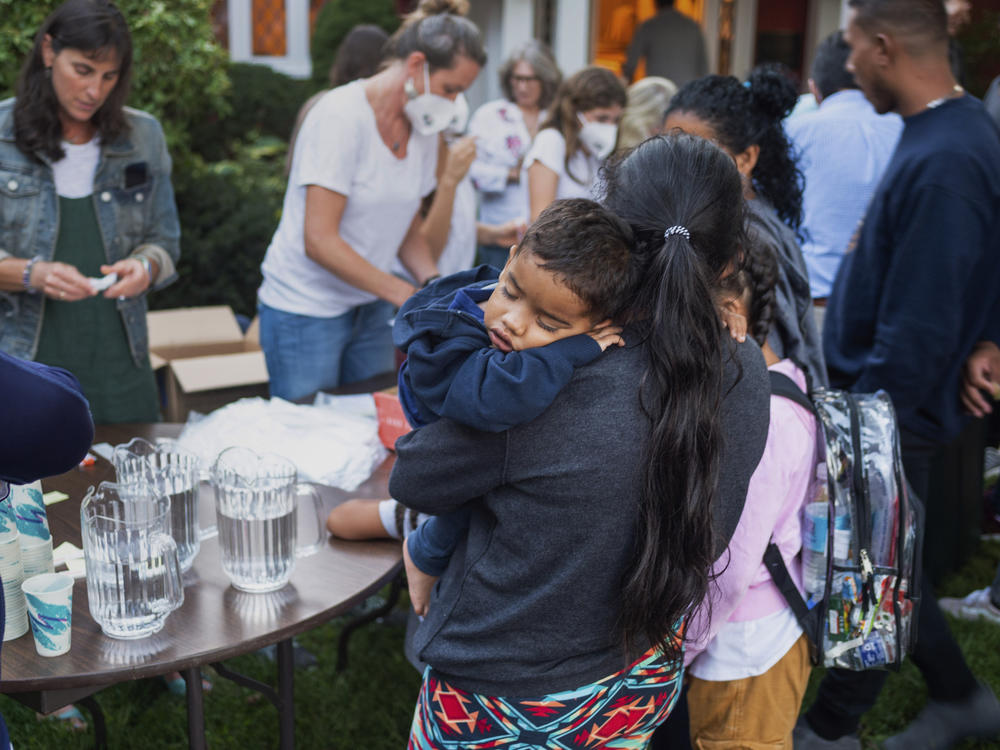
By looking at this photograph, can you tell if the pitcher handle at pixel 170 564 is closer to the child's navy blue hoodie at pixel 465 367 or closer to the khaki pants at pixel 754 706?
the child's navy blue hoodie at pixel 465 367

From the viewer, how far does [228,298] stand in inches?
217

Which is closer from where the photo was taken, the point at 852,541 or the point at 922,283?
the point at 852,541

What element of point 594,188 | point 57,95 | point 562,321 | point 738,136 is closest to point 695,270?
point 562,321

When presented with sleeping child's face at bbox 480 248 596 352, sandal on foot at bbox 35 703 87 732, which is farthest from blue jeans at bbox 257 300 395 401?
sleeping child's face at bbox 480 248 596 352

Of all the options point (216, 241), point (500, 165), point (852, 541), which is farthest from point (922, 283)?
point (216, 241)

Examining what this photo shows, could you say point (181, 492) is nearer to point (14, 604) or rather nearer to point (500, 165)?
point (14, 604)

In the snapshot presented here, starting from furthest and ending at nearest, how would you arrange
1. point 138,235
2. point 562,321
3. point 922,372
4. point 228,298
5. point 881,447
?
point 228,298 < point 138,235 < point 922,372 < point 881,447 < point 562,321

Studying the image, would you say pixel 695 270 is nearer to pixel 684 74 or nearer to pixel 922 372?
pixel 922 372

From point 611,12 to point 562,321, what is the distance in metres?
10.9

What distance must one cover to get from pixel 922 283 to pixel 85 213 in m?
2.31

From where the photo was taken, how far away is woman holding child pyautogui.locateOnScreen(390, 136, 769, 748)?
4.01 ft

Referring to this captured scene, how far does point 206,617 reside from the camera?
1.61 meters

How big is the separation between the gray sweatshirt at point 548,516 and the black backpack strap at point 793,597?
34 cm

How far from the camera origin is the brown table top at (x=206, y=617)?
4.76ft
